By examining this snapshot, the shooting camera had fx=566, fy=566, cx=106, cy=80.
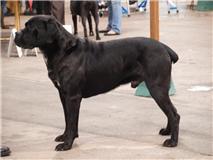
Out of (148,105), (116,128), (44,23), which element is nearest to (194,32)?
(148,105)

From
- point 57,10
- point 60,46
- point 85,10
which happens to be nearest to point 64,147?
point 60,46

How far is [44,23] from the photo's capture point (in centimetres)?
496

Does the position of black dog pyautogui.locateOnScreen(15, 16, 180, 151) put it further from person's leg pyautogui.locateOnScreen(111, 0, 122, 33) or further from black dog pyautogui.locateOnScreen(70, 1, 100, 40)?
person's leg pyautogui.locateOnScreen(111, 0, 122, 33)

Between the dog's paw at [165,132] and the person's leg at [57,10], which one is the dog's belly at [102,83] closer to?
the dog's paw at [165,132]

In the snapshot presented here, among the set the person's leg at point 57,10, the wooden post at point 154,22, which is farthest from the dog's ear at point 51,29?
the person's leg at point 57,10

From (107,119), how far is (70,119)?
1.09m

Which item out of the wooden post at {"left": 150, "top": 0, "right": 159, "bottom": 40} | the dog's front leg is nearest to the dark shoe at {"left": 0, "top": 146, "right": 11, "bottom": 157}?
the dog's front leg

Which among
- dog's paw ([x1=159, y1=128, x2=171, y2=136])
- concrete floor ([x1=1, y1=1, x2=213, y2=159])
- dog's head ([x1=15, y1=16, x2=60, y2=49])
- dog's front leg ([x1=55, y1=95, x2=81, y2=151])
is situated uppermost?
dog's head ([x1=15, y1=16, x2=60, y2=49])

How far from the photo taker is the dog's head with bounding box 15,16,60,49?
4.96 meters

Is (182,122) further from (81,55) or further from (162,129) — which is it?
(81,55)

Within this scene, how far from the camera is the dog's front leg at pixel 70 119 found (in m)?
5.06

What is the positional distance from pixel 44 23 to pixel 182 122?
75.7 inches

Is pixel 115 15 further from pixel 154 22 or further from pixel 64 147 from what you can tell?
pixel 64 147

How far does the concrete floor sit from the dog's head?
99cm
